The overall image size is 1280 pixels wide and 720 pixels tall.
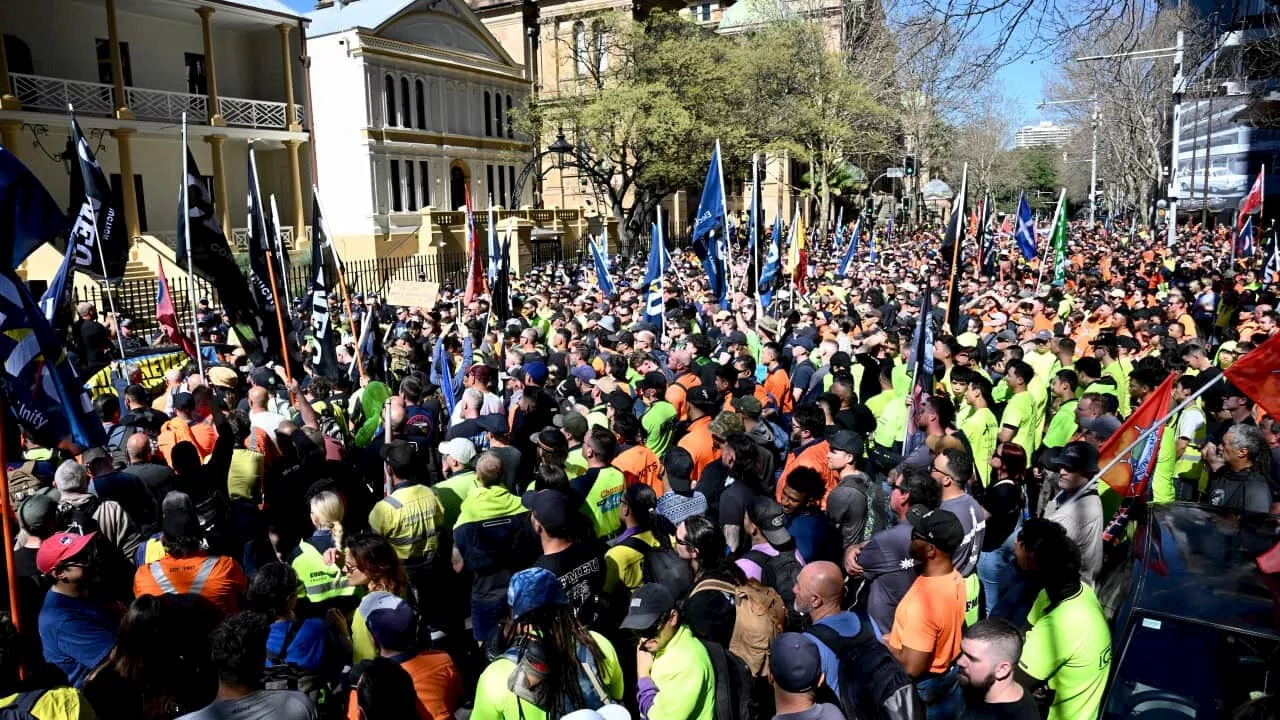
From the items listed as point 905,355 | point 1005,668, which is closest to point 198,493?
point 1005,668

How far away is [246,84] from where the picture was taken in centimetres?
3428

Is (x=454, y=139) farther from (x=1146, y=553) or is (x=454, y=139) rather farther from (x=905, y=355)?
(x=1146, y=553)

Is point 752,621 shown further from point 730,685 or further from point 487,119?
point 487,119

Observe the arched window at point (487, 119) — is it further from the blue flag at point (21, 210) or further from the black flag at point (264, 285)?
the blue flag at point (21, 210)

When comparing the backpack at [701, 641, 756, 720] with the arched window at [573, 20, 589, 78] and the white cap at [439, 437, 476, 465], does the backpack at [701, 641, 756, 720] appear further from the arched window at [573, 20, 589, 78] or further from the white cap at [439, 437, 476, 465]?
the arched window at [573, 20, 589, 78]

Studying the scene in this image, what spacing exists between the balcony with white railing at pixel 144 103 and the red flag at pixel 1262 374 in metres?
25.5

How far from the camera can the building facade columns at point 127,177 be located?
26.8m

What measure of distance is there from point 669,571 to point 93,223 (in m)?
6.61

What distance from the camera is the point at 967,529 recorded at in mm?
4988

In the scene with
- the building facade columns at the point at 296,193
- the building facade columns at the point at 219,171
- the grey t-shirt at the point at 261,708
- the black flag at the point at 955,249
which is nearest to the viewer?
the grey t-shirt at the point at 261,708

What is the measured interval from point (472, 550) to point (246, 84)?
111ft

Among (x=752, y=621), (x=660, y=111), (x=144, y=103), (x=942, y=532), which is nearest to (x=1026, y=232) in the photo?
(x=942, y=532)

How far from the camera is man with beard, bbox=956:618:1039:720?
3381 millimetres

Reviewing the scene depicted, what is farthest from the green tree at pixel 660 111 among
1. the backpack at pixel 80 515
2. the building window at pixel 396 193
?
the backpack at pixel 80 515
